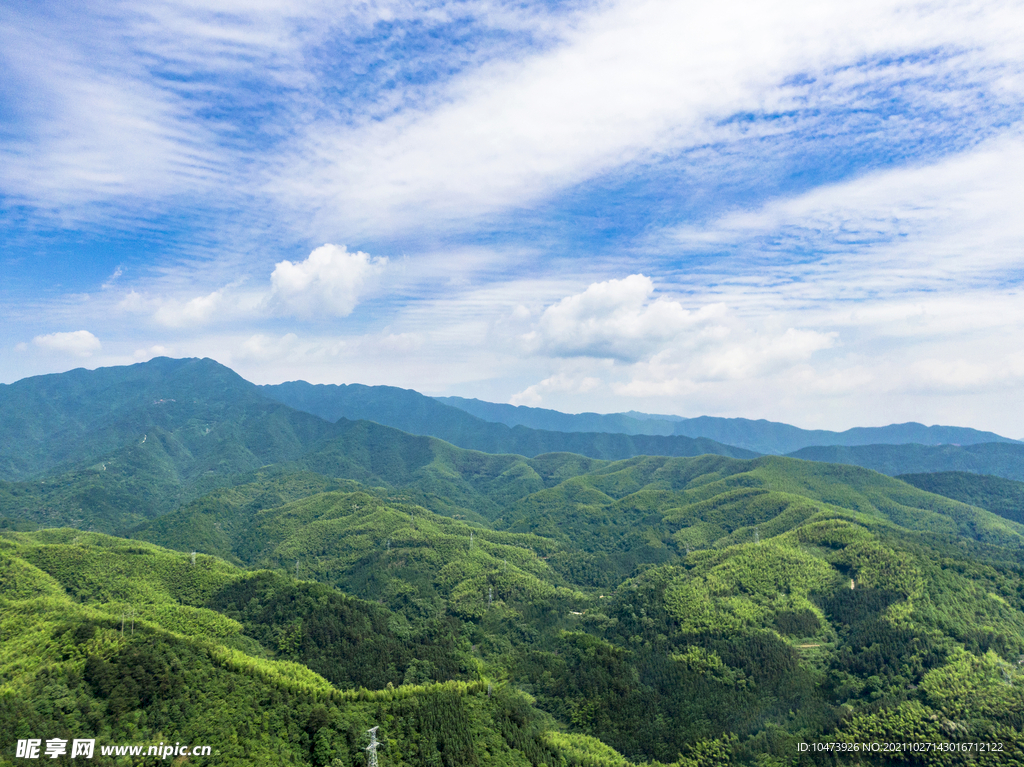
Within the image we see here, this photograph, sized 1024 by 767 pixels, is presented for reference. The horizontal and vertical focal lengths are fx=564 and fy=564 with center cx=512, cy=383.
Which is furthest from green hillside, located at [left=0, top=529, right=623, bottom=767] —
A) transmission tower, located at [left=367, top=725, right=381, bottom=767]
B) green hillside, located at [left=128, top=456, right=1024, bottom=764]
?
green hillside, located at [left=128, top=456, right=1024, bottom=764]

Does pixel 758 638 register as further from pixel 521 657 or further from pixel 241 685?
pixel 241 685

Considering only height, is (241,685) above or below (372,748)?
above

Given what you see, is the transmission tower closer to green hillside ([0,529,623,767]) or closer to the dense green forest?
the dense green forest

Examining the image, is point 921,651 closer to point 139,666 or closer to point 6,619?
point 139,666
